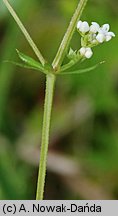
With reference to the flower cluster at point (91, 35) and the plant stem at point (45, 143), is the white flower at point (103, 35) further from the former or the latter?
the plant stem at point (45, 143)

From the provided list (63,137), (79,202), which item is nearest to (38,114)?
(63,137)

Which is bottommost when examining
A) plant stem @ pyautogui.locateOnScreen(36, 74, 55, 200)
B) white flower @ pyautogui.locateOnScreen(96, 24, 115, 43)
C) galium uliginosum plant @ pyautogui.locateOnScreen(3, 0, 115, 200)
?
plant stem @ pyautogui.locateOnScreen(36, 74, 55, 200)

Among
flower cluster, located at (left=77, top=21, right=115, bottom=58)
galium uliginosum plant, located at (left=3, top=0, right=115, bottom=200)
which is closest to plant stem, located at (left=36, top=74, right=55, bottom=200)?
galium uliginosum plant, located at (left=3, top=0, right=115, bottom=200)

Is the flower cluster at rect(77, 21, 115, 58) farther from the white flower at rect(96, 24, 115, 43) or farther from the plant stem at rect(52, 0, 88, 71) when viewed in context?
the plant stem at rect(52, 0, 88, 71)

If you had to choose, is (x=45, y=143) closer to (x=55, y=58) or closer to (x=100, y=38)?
(x=55, y=58)

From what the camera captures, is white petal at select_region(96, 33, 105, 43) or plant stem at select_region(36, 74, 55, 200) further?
white petal at select_region(96, 33, 105, 43)

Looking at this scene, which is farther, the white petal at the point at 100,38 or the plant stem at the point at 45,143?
the white petal at the point at 100,38

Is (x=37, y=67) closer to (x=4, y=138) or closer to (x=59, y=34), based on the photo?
(x=4, y=138)

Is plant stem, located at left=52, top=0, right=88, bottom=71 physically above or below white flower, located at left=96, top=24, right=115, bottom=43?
below

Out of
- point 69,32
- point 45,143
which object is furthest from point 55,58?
point 45,143

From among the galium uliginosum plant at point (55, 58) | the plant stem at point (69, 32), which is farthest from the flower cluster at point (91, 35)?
the plant stem at point (69, 32)

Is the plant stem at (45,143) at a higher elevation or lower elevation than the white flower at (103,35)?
lower
